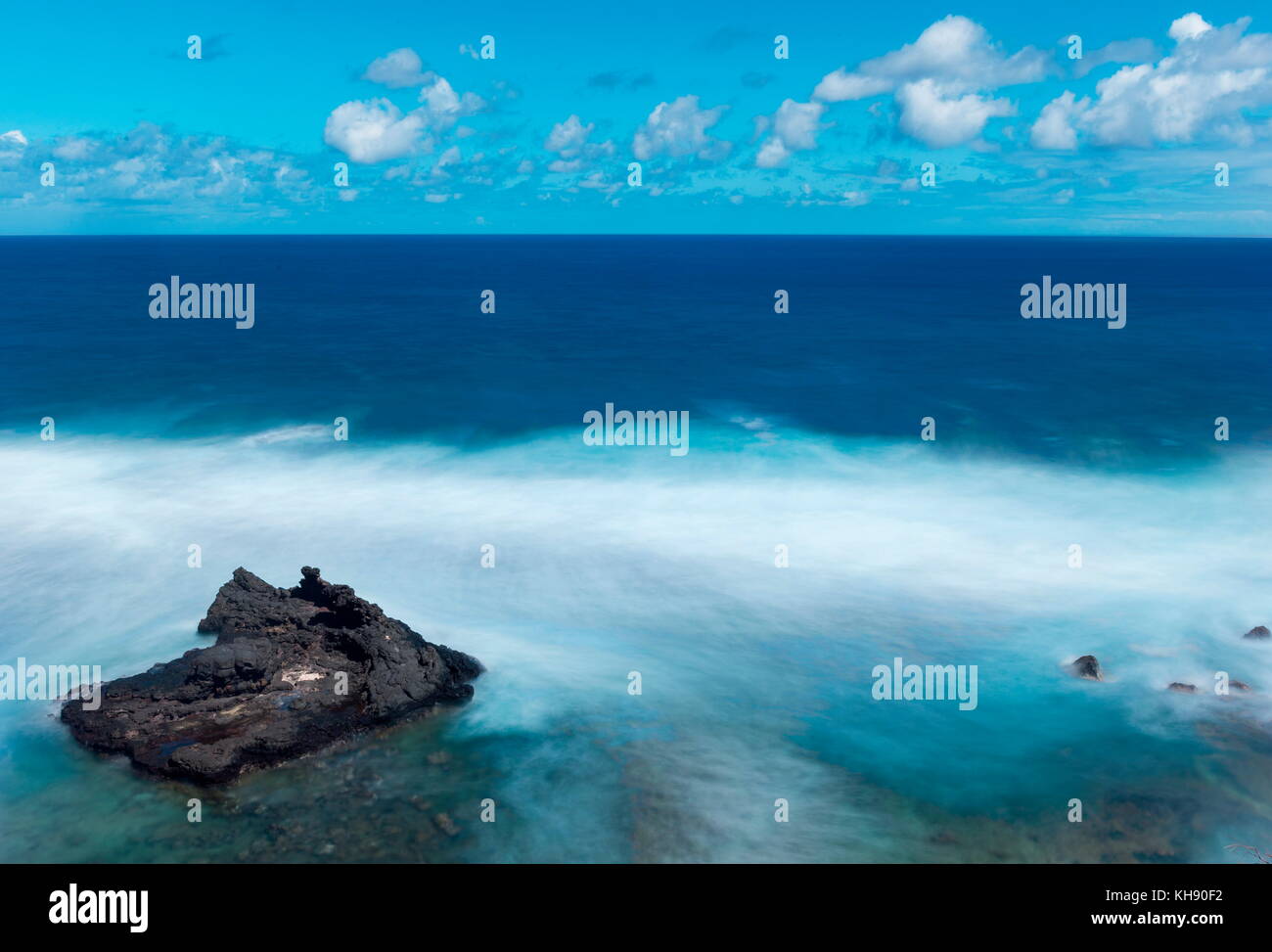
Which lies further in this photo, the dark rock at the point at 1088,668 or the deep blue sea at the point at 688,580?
the dark rock at the point at 1088,668

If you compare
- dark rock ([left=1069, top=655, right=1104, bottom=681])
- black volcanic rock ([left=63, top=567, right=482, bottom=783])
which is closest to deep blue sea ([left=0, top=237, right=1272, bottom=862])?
dark rock ([left=1069, top=655, right=1104, bottom=681])

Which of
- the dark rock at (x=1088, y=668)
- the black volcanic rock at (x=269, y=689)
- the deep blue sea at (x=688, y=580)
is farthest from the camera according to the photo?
the dark rock at (x=1088, y=668)

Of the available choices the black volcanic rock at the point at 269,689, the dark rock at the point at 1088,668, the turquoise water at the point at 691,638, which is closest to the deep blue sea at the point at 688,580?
the turquoise water at the point at 691,638

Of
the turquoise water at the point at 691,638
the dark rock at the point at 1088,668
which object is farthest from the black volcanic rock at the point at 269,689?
the dark rock at the point at 1088,668

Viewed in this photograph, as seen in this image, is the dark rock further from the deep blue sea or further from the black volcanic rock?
the black volcanic rock

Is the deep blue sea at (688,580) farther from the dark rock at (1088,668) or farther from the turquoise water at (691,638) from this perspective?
the dark rock at (1088,668)

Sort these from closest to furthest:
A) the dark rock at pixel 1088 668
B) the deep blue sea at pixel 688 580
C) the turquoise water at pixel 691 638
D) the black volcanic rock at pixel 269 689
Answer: the turquoise water at pixel 691 638, the deep blue sea at pixel 688 580, the black volcanic rock at pixel 269 689, the dark rock at pixel 1088 668
